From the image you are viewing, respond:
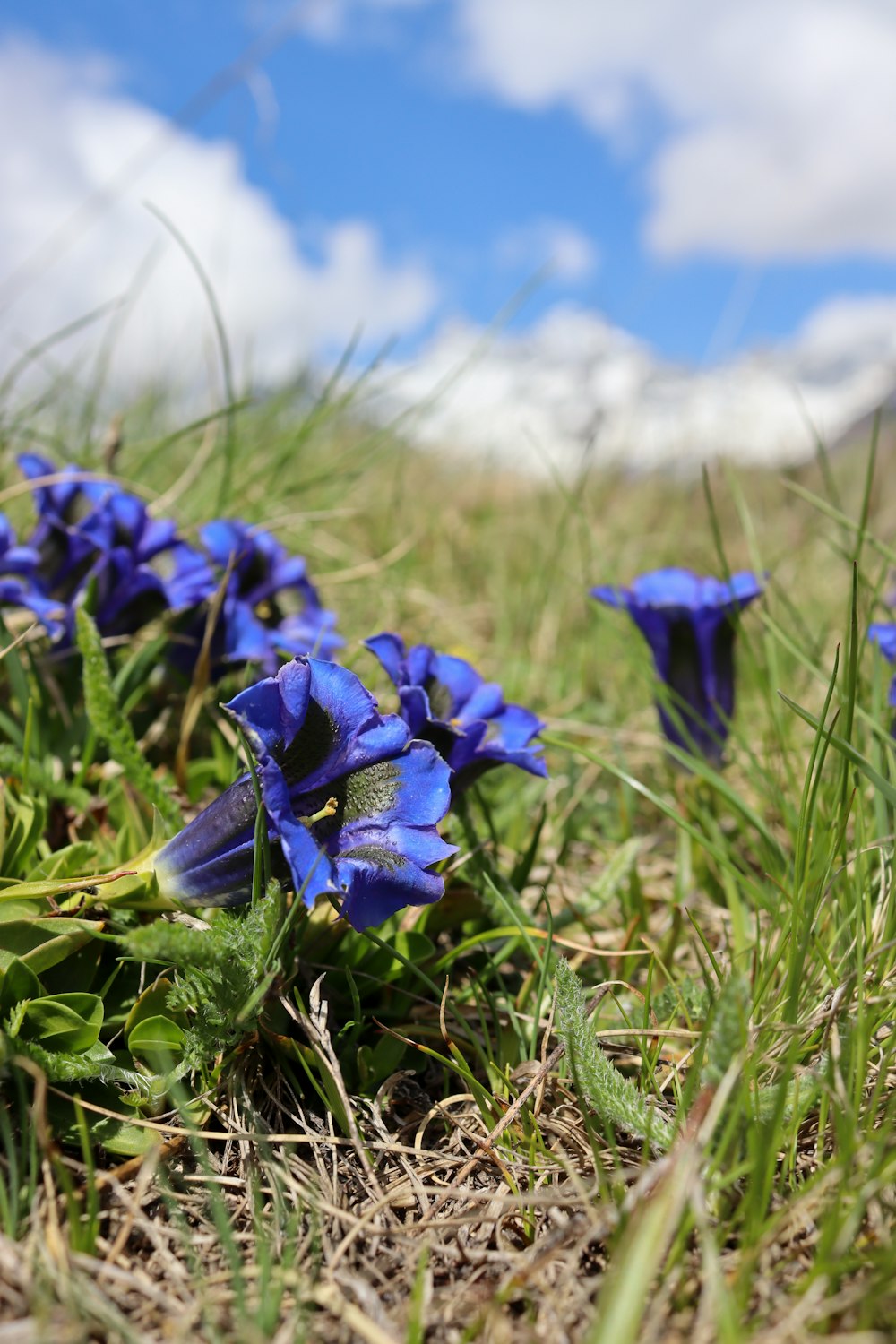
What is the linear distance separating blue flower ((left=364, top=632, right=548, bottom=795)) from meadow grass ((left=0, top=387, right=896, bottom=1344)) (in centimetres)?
18

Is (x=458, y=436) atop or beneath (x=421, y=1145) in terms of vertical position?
atop

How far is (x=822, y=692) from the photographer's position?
2.93m

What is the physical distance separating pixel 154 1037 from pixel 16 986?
198 mm

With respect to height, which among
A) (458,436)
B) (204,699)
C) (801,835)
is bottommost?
(801,835)

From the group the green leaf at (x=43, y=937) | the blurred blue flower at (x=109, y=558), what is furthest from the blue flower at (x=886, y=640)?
the green leaf at (x=43, y=937)

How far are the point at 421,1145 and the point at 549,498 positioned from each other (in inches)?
195

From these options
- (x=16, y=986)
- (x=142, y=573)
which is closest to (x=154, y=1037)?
(x=16, y=986)

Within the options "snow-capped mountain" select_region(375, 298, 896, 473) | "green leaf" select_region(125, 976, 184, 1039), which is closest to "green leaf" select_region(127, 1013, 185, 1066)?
"green leaf" select_region(125, 976, 184, 1039)

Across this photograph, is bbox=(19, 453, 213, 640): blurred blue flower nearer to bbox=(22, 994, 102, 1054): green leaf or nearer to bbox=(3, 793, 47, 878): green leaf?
bbox=(3, 793, 47, 878): green leaf

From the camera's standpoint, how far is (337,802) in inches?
52.2

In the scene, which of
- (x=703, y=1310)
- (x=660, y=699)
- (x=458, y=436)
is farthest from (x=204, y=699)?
(x=458, y=436)

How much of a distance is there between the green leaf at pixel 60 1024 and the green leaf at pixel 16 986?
3 centimetres

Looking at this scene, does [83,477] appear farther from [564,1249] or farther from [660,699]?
[564,1249]

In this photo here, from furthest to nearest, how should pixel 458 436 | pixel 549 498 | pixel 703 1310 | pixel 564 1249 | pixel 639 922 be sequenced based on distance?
pixel 458 436
pixel 549 498
pixel 639 922
pixel 564 1249
pixel 703 1310
